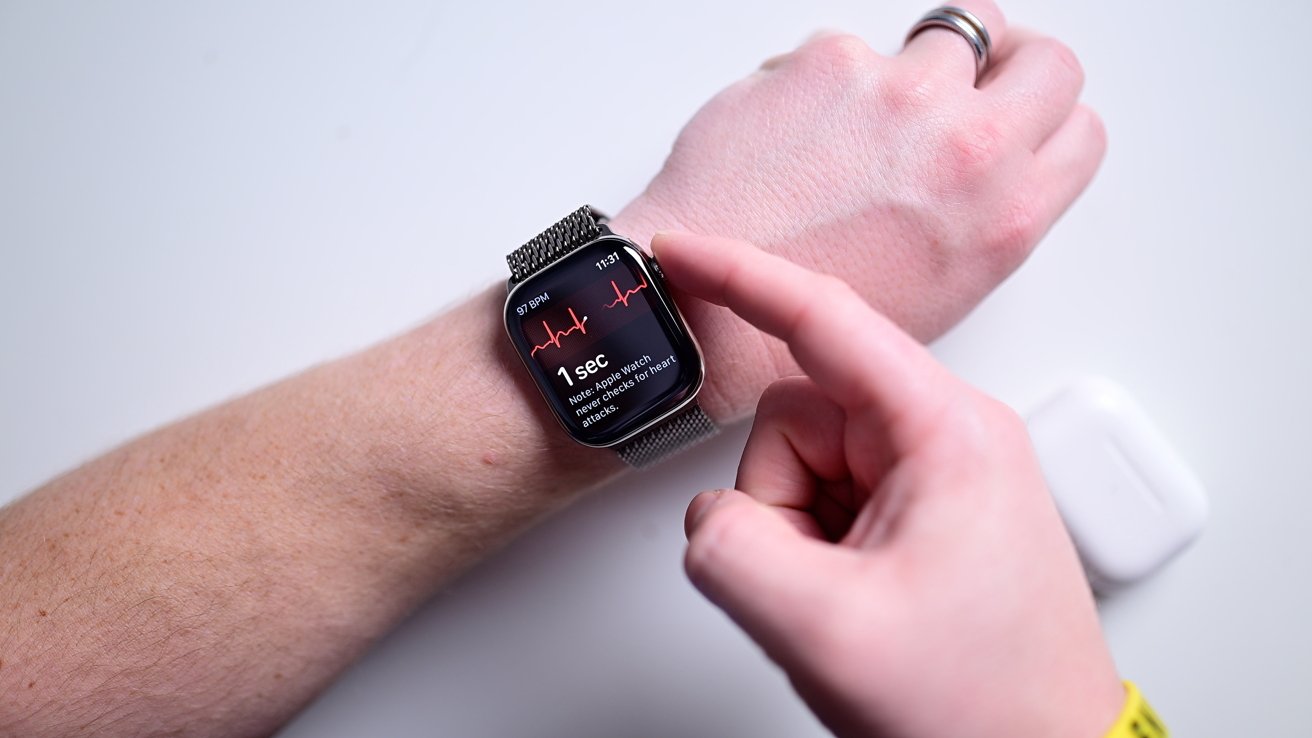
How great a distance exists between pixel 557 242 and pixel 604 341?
6.3 inches

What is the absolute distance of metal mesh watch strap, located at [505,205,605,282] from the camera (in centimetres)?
108

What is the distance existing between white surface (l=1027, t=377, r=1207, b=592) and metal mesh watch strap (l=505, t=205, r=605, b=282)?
2.55 feet

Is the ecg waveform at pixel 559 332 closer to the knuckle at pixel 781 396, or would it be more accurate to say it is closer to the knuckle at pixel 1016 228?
the knuckle at pixel 781 396

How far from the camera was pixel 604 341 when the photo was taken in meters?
1.05

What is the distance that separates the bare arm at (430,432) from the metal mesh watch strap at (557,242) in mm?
122

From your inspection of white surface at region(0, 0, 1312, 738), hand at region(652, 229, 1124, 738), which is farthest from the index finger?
white surface at region(0, 0, 1312, 738)

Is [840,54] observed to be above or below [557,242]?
above

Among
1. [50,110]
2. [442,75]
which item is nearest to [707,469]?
[442,75]

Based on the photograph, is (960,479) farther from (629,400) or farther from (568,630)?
(568,630)

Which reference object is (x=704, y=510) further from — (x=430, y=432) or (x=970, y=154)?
(x=970, y=154)

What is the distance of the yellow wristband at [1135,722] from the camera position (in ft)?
2.60

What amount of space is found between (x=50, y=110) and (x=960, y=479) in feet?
5.56

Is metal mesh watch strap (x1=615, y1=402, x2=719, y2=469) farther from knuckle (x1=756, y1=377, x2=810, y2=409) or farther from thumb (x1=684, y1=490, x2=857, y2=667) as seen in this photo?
thumb (x1=684, y1=490, x2=857, y2=667)

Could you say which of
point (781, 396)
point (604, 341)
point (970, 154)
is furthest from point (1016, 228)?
point (604, 341)
